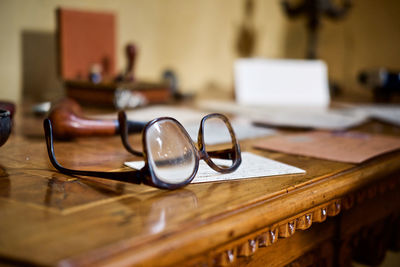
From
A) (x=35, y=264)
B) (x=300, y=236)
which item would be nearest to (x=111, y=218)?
(x=35, y=264)

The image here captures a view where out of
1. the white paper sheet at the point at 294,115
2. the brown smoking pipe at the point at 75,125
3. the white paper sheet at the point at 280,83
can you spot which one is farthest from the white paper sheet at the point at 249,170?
the white paper sheet at the point at 280,83

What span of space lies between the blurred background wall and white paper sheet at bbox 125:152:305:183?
1180 millimetres

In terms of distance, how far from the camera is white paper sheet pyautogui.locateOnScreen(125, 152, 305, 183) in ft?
1.79

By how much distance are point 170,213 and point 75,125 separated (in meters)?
0.41

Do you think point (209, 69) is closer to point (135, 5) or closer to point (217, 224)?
point (135, 5)

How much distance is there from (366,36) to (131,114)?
1.38 m

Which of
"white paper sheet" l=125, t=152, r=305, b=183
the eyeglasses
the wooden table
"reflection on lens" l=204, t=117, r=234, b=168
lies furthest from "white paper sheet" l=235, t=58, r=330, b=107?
the eyeglasses

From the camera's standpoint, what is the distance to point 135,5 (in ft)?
6.36

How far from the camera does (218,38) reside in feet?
7.14

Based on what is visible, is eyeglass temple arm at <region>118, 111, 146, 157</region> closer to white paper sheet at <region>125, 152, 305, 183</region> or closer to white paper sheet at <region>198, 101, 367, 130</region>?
white paper sheet at <region>125, 152, 305, 183</region>

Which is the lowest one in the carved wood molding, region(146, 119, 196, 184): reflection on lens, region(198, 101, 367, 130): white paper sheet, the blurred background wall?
the carved wood molding

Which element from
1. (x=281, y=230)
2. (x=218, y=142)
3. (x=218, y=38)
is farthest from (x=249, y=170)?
(x=218, y=38)

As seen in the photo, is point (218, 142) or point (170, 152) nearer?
point (170, 152)

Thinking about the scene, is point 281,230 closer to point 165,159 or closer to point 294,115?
point 165,159
